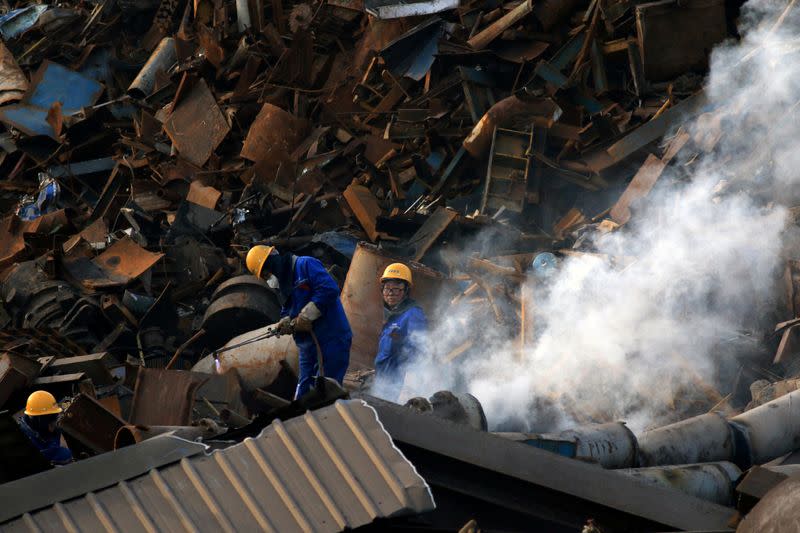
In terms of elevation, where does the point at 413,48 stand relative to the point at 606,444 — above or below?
below

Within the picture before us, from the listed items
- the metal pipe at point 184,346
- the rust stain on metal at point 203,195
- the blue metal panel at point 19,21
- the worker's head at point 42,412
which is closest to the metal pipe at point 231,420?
the worker's head at point 42,412

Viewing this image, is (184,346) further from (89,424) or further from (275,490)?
(275,490)

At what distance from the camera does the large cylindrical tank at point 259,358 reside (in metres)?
8.23

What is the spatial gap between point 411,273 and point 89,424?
3210mm

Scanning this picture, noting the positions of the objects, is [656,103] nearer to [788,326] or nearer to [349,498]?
[788,326]

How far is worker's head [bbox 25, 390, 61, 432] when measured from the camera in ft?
21.5

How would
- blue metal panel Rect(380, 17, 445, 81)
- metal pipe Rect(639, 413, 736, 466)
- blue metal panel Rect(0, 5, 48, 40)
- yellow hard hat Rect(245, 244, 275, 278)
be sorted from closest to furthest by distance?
metal pipe Rect(639, 413, 736, 466), yellow hard hat Rect(245, 244, 275, 278), blue metal panel Rect(380, 17, 445, 81), blue metal panel Rect(0, 5, 48, 40)

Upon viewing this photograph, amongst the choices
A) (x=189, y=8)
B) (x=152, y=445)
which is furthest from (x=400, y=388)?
(x=189, y=8)

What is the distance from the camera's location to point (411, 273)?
322 inches

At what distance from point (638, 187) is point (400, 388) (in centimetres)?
348

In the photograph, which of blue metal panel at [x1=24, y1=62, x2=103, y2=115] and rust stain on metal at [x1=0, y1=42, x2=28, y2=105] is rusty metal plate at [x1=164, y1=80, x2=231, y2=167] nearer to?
blue metal panel at [x1=24, y1=62, x2=103, y2=115]

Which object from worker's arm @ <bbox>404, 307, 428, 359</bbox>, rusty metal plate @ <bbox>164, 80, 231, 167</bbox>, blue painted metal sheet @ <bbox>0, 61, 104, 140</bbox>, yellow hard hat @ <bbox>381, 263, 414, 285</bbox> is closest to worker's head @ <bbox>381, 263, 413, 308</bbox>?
yellow hard hat @ <bbox>381, 263, 414, 285</bbox>

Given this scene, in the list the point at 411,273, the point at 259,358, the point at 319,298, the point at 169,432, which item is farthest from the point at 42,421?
the point at 411,273

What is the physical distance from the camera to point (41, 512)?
326 centimetres
